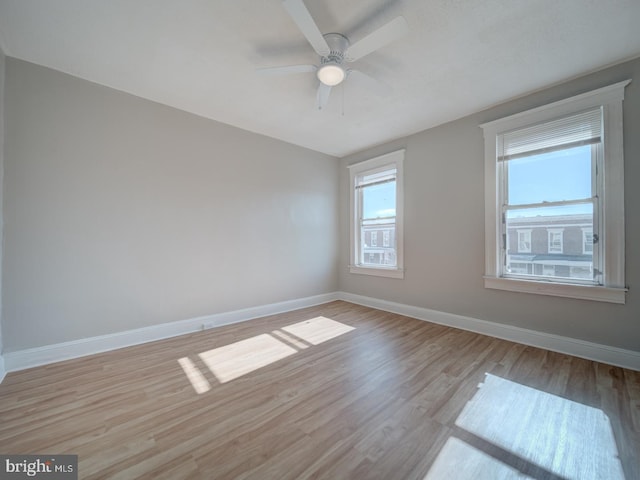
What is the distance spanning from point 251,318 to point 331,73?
319cm

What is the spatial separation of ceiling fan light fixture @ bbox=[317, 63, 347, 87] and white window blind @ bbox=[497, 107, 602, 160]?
219 centimetres

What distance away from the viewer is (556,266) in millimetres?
2615

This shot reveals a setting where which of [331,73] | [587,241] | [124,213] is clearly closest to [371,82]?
[331,73]

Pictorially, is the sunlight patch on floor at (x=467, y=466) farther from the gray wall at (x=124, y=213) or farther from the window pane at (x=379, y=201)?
the window pane at (x=379, y=201)

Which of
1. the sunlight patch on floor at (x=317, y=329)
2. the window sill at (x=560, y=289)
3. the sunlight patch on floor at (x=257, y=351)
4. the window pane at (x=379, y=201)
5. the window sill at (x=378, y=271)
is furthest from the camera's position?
the window pane at (x=379, y=201)

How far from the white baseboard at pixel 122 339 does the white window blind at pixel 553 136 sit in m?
3.73

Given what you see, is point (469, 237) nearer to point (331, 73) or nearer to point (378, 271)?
point (378, 271)

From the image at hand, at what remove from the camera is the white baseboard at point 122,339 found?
226cm

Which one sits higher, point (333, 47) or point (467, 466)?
point (333, 47)

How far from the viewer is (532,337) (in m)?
2.70

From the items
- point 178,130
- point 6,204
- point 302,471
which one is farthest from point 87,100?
point 302,471

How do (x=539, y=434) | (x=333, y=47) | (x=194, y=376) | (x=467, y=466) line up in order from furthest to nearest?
(x=194, y=376) < (x=333, y=47) < (x=539, y=434) < (x=467, y=466)

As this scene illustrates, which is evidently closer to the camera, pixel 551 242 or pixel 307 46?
pixel 307 46

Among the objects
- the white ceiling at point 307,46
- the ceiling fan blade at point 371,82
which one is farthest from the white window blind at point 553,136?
the ceiling fan blade at point 371,82
